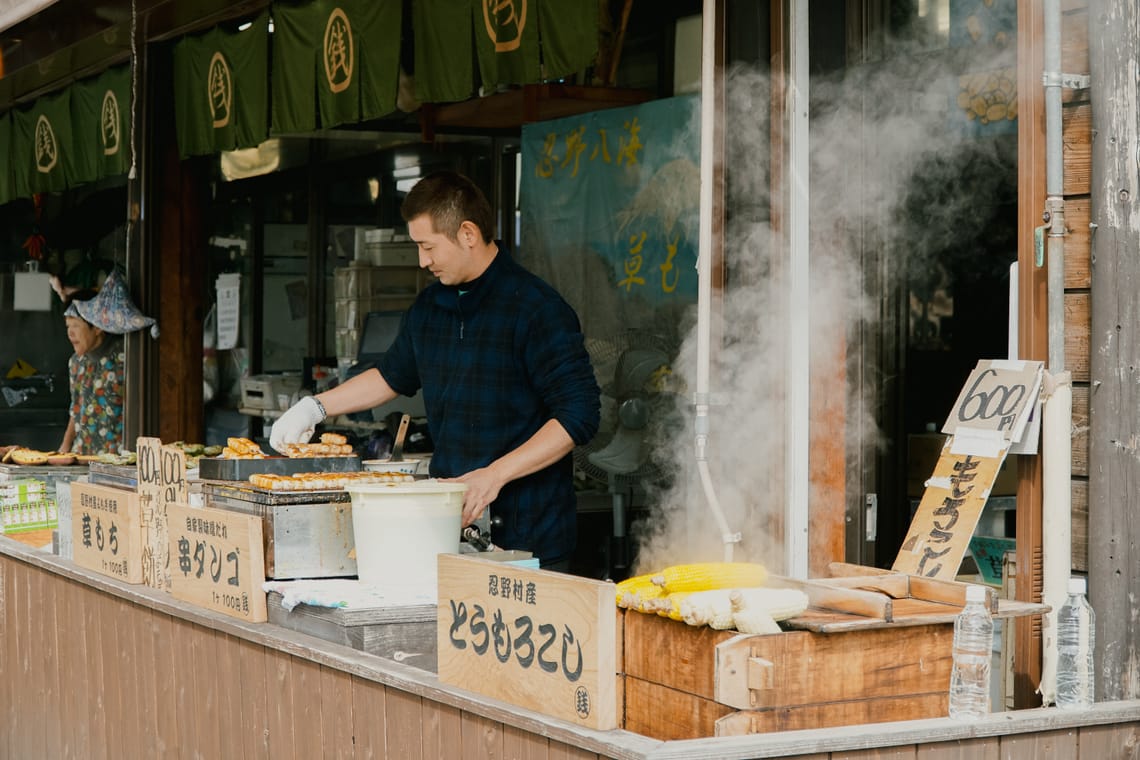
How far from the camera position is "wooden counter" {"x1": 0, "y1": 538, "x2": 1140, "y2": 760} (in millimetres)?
2785

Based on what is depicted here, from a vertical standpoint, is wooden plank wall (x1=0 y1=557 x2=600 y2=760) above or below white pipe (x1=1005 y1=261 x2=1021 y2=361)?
below

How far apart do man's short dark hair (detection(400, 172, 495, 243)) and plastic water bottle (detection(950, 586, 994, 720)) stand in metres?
2.63

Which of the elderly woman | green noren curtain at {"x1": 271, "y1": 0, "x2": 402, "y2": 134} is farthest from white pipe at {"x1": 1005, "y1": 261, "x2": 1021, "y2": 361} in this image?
the elderly woman

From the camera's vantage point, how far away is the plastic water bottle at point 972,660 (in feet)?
9.27

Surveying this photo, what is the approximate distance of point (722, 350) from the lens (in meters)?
4.48

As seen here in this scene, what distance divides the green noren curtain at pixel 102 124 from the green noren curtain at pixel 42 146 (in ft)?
0.57

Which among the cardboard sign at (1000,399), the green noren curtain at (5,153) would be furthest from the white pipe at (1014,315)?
the green noren curtain at (5,153)

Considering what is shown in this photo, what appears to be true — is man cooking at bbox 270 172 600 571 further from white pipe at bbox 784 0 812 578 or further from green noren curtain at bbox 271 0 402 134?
green noren curtain at bbox 271 0 402 134

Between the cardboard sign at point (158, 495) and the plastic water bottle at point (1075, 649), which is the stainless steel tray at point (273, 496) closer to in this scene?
the cardboard sign at point (158, 495)

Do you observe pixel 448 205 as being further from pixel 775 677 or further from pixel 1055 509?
pixel 775 677

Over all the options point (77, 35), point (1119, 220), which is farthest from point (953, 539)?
point (77, 35)

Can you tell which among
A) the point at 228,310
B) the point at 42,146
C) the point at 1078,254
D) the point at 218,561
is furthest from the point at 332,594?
the point at 228,310

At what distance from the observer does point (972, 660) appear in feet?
9.29

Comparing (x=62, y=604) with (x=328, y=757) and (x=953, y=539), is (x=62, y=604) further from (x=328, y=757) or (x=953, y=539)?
(x=953, y=539)
